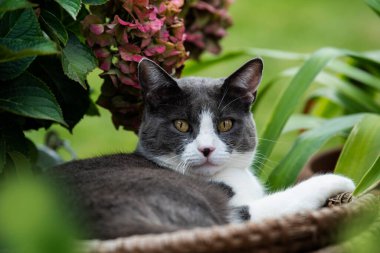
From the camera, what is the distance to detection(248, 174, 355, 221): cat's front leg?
137cm

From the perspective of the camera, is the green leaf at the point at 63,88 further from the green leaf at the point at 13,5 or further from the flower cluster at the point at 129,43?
the green leaf at the point at 13,5

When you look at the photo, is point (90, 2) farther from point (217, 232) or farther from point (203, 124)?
point (217, 232)

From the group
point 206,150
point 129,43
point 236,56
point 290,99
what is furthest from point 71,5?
point 236,56

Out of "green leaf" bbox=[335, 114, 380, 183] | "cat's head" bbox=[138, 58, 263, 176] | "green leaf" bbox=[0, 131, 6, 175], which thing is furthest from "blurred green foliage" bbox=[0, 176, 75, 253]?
"green leaf" bbox=[335, 114, 380, 183]

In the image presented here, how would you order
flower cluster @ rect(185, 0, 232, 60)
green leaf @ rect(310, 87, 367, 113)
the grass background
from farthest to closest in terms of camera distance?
1. the grass background
2. green leaf @ rect(310, 87, 367, 113)
3. flower cluster @ rect(185, 0, 232, 60)

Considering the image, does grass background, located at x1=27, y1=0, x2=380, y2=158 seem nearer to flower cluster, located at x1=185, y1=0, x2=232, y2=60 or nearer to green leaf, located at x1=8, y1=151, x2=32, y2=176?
flower cluster, located at x1=185, y1=0, x2=232, y2=60

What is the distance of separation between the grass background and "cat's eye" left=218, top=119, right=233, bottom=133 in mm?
1744

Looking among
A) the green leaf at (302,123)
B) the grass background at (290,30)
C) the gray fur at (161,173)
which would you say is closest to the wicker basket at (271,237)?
the gray fur at (161,173)

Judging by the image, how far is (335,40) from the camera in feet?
13.1

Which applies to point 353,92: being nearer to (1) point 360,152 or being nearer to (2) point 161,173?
(1) point 360,152

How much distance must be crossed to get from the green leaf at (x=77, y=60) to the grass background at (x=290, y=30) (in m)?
1.77

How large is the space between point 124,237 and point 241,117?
69 cm

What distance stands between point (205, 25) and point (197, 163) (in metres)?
0.78

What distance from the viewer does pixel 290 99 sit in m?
1.88
